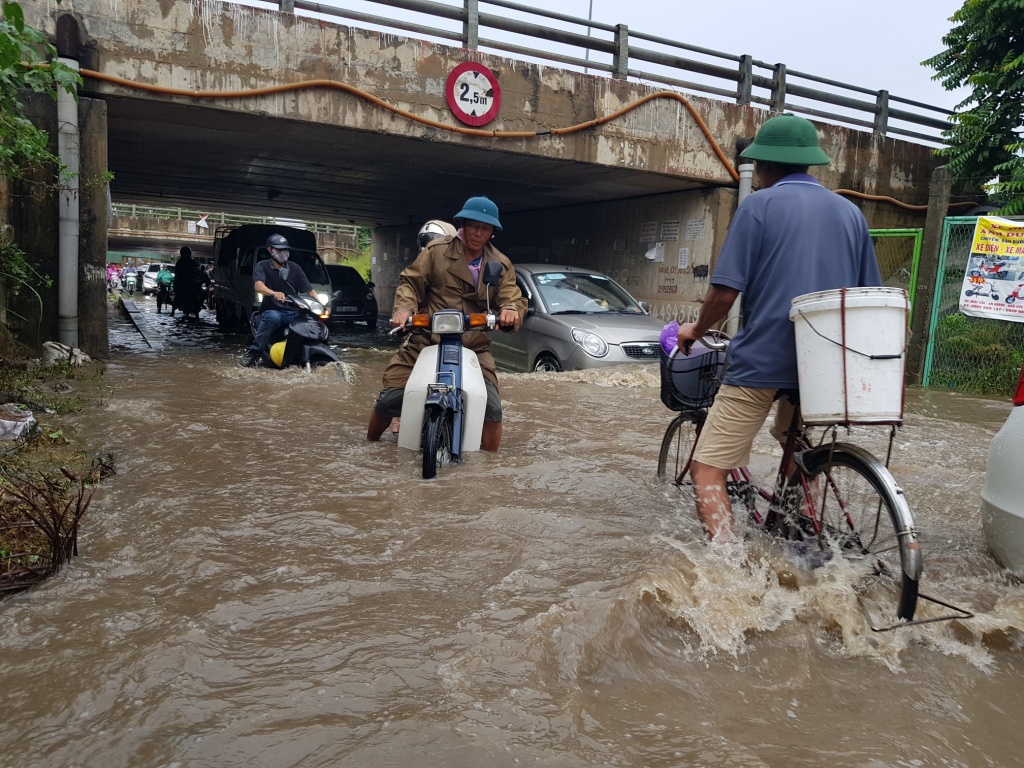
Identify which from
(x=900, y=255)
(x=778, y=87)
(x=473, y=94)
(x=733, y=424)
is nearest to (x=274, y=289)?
(x=473, y=94)

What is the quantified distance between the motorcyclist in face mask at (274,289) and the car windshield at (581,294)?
9.44 feet

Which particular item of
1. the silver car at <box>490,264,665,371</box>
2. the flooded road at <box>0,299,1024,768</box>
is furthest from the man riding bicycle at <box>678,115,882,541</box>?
the silver car at <box>490,264,665,371</box>

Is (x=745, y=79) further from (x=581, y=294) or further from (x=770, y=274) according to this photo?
(x=770, y=274)

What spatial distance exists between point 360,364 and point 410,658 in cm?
885

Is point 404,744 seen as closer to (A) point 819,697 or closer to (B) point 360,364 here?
(A) point 819,697

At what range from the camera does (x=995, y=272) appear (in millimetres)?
9289

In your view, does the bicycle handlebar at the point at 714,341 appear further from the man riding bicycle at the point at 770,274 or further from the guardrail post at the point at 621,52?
the guardrail post at the point at 621,52

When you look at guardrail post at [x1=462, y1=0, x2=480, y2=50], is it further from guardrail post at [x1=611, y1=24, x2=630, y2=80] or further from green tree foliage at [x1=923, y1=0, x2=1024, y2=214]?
green tree foliage at [x1=923, y1=0, x2=1024, y2=214]

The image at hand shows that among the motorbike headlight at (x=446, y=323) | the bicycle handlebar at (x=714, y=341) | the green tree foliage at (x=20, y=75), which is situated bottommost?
the motorbike headlight at (x=446, y=323)

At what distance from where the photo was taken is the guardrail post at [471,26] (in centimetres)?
1080

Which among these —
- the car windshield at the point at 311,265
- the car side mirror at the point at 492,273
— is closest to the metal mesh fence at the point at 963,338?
the car side mirror at the point at 492,273

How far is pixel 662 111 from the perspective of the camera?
1198cm

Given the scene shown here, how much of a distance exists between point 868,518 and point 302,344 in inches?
296

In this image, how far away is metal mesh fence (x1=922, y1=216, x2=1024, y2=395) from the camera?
385 inches
